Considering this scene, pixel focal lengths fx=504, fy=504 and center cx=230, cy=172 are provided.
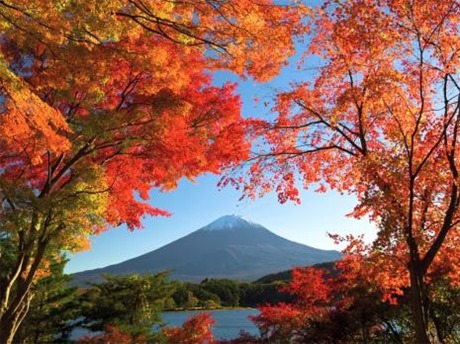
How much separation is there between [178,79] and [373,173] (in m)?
3.18

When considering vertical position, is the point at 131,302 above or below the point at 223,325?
above

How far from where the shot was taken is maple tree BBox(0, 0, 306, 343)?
554 cm

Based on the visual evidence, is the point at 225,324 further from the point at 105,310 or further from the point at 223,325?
the point at 105,310

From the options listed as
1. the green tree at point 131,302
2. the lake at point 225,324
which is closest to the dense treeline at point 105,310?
the green tree at point 131,302

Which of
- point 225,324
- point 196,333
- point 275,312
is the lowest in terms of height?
point 225,324

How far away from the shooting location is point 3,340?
8.10 metres

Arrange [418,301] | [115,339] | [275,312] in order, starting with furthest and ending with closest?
[115,339] → [275,312] → [418,301]

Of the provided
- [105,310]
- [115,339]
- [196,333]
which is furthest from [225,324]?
[115,339]

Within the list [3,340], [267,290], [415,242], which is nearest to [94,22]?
[415,242]

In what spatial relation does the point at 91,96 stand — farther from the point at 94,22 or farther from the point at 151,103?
the point at 94,22

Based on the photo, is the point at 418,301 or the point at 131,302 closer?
the point at 418,301

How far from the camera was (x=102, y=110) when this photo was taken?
323 inches

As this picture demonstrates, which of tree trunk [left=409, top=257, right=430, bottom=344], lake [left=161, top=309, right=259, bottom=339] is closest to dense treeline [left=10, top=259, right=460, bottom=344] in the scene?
tree trunk [left=409, top=257, right=430, bottom=344]

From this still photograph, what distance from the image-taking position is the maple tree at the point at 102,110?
554 cm
